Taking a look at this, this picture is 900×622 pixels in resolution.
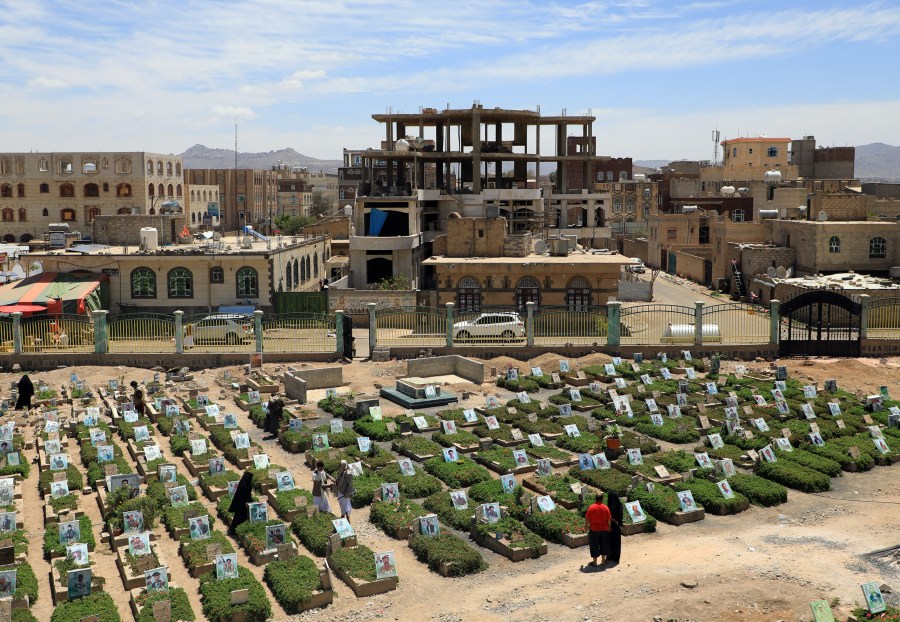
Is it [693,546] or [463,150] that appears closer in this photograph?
[693,546]

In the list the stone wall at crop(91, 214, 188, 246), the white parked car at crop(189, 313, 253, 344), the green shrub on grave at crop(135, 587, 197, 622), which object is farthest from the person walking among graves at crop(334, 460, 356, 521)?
the stone wall at crop(91, 214, 188, 246)

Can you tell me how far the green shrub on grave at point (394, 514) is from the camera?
1634 centimetres

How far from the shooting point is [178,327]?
3136 centimetres

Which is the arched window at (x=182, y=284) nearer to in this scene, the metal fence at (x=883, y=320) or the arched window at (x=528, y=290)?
the arched window at (x=528, y=290)

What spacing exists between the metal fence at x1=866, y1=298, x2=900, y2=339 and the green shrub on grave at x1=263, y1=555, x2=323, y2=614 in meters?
23.6

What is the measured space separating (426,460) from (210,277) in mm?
22955

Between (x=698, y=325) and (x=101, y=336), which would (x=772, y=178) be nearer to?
(x=698, y=325)

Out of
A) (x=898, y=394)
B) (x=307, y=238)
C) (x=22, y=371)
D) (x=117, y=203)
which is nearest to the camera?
(x=898, y=394)

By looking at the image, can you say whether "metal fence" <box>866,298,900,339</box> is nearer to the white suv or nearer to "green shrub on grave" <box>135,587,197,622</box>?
the white suv

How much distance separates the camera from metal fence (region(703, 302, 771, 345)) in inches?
1258

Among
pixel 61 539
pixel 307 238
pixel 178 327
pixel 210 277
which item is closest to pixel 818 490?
pixel 61 539

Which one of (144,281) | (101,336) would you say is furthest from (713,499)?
(144,281)

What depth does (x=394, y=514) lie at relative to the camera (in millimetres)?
16766

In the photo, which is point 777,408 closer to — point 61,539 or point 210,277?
point 61,539
